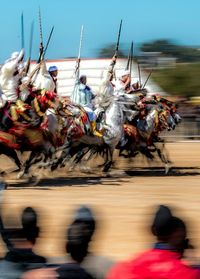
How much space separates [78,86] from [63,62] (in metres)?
17.4

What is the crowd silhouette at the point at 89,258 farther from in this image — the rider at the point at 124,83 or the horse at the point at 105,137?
the rider at the point at 124,83

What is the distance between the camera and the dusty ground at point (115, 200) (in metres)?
9.24

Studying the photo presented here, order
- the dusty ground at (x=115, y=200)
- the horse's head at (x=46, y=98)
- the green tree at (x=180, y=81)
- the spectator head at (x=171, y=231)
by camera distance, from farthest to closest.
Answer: the green tree at (x=180, y=81), the horse's head at (x=46, y=98), the dusty ground at (x=115, y=200), the spectator head at (x=171, y=231)

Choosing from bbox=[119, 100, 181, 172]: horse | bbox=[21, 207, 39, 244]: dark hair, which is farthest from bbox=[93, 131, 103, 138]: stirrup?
bbox=[21, 207, 39, 244]: dark hair

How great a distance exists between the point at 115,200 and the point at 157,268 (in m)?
8.97

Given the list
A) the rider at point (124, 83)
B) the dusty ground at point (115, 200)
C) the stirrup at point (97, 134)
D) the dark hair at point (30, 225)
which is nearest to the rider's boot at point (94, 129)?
the stirrup at point (97, 134)

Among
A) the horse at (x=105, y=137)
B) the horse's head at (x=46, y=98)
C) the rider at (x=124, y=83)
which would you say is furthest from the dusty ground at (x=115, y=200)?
the rider at (x=124, y=83)

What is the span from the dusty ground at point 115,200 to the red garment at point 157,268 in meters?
1.16

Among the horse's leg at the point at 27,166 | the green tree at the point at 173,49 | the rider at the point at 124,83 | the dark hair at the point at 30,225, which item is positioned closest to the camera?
the dark hair at the point at 30,225

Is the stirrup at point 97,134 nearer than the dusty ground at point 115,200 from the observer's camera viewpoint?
No

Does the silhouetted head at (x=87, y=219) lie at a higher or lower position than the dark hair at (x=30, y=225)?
higher

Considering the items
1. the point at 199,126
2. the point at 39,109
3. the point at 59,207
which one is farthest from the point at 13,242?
the point at 199,126

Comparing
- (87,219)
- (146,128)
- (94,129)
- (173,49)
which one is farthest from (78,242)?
(173,49)

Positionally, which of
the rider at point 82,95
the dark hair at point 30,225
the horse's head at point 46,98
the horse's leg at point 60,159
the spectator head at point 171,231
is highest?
the spectator head at point 171,231
